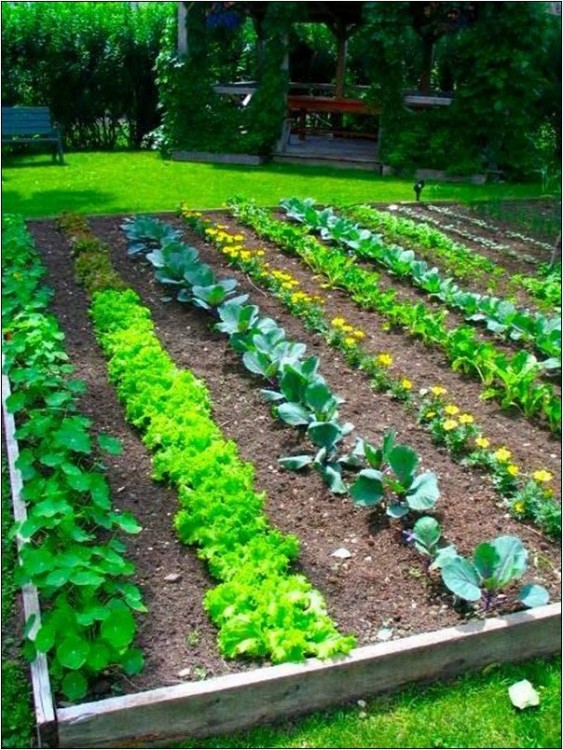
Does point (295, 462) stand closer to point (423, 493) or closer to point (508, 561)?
point (423, 493)

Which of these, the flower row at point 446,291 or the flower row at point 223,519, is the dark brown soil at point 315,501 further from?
the flower row at point 446,291

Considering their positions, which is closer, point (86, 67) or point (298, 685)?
point (298, 685)

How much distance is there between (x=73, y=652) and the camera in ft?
8.91

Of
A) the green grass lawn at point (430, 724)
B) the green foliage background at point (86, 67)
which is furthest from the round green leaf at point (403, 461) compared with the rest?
the green foliage background at point (86, 67)

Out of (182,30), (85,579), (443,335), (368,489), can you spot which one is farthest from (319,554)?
(182,30)

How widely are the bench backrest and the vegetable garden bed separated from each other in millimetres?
9888

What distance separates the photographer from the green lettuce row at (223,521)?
9.68 feet

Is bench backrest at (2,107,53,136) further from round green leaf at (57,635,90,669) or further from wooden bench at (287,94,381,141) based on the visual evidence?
round green leaf at (57,635,90,669)

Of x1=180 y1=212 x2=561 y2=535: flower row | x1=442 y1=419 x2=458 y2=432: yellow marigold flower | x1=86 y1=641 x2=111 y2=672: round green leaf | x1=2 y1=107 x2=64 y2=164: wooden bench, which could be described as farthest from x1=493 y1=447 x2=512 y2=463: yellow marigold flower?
x1=2 y1=107 x2=64 y2=164: wooden bench

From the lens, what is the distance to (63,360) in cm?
536

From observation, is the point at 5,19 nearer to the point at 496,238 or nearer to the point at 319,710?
the point at 496,238

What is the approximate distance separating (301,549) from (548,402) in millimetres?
1957

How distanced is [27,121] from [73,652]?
13.8 m

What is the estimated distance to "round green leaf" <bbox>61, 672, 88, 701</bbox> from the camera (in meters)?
2.67
